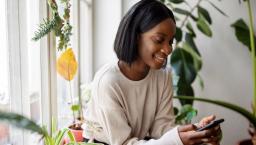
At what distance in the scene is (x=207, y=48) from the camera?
204cm

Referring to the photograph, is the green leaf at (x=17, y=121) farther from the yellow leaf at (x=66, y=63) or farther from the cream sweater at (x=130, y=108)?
the yellow leaf at (x=66, y=63)

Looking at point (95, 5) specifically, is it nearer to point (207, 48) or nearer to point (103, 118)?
point (207, 48)

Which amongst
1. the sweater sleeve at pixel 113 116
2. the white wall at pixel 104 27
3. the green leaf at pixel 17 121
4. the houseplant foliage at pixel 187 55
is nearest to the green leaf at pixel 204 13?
the houseplant foliage at pixel 187 55

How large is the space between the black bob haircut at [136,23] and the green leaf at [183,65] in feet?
2.56

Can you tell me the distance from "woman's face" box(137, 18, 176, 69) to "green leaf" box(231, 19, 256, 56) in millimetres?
1006

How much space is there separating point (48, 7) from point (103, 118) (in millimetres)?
502

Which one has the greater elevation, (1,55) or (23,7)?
(23,7)

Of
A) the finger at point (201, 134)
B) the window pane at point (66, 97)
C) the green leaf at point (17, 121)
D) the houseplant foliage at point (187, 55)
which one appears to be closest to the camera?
the green leaf at point (17, 121)

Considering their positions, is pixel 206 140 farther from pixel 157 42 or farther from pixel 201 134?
pixel 157 42

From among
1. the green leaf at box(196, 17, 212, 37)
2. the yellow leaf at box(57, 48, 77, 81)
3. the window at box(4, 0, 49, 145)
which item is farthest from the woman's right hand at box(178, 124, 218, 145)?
the green leaf at box(196, 17, 212, 37)

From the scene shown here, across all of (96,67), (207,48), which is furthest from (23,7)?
(207,48)

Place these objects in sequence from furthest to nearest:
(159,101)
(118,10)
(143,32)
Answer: (118,10), (159,101), (143,32)

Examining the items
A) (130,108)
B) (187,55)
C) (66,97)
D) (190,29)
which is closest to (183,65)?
(187,55)

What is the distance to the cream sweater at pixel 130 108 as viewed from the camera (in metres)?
1.05
